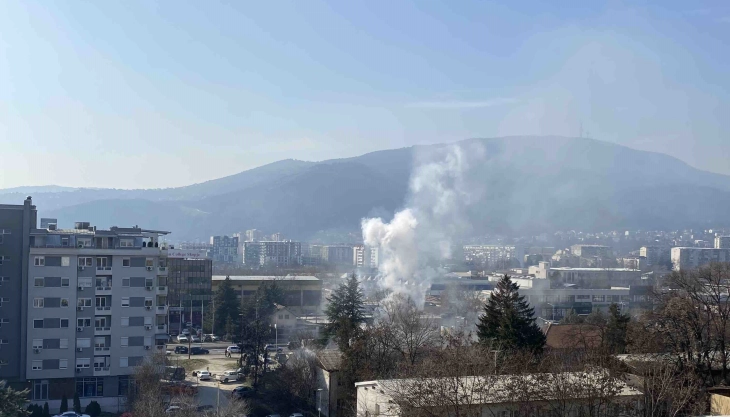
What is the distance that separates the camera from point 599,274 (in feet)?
189

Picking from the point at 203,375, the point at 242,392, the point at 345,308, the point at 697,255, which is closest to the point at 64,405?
the point at 242,392

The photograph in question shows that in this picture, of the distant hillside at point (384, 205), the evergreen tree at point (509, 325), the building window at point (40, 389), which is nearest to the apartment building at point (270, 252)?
the distant hillside at point (384, 205)

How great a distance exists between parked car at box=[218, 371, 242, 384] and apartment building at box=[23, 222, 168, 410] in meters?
2.40

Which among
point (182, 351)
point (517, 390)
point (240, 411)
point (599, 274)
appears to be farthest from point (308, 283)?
point (517, 390)

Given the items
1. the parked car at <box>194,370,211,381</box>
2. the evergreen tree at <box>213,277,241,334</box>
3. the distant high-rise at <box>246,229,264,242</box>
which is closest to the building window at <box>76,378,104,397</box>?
the parked car at <box>194,370,211,381</box>

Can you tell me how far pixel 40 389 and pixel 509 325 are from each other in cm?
1191

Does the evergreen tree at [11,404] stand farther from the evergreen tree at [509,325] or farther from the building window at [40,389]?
the evergreen tree at [509,325]

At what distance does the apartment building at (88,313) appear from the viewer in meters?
19.1

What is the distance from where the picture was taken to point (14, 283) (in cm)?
1914

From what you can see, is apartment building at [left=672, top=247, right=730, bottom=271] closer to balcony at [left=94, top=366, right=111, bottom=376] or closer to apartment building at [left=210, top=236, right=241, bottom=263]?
apartment building at [left=210, top=236, right=241, bottom=263]

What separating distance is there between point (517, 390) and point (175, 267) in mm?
30862

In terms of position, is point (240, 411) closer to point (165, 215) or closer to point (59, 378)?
point (59, 378)

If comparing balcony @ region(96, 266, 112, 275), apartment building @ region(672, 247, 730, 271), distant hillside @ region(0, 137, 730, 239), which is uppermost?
distant hillside @ region(0, 137, 730, 239)

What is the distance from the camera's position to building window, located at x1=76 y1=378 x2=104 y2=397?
19.2 meters
